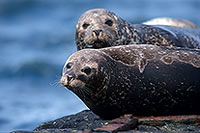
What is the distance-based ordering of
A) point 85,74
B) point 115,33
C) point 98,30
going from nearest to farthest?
1. point 85,74
2. point 98,30
3. point 115,33

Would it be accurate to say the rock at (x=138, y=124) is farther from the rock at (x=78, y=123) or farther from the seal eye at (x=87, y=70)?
the seal eye at (x=87, y=70)

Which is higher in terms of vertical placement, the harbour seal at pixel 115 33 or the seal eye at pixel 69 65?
the harbour seal at pixel 115 33

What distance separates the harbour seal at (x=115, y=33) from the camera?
773 centimetres

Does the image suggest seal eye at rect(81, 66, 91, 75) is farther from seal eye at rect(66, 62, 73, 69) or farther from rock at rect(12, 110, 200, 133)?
rock at rect(12, 110, 200, 133)

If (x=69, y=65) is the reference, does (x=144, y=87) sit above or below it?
below

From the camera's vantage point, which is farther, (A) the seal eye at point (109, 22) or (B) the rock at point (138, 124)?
(A) the seal eye at point (109, 22)

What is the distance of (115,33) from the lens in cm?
802

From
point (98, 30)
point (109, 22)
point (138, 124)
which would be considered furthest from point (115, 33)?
point (138, 124)

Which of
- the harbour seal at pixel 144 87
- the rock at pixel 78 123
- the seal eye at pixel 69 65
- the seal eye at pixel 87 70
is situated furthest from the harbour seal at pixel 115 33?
the seal eye at pixel 87 70

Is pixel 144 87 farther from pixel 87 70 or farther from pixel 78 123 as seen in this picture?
pixel 78 123

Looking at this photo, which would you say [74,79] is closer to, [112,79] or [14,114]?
[112,79]

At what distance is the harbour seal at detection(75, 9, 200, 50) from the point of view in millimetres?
7727

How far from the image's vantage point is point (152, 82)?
6215 millimetres

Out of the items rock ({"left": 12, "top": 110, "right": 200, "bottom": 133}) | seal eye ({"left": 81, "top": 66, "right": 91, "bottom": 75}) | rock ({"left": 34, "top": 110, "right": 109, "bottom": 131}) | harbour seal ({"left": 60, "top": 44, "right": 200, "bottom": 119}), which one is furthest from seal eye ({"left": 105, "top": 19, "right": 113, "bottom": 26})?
seal eye ({"left": 81, "top": 66, "right": 91, "bottom": 75})
